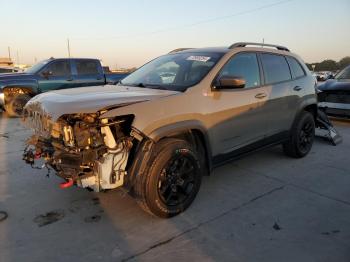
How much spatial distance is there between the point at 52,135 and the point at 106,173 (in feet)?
2.60

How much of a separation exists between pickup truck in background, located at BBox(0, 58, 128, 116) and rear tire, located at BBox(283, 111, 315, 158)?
6.42m

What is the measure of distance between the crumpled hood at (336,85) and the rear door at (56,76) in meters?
7.79

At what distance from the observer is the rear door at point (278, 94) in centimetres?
508

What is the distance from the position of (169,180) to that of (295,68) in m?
3.31

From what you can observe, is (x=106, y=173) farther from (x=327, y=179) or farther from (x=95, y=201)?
(x=327, y=179)

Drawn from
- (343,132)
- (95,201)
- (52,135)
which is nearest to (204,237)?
(95,201)

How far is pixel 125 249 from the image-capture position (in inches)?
127

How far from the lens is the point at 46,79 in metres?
11.2

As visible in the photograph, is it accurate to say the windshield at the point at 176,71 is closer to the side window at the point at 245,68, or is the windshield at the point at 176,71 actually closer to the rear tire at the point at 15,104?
the side window at the point at 245,68

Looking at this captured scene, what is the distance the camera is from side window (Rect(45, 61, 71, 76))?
37.4ft

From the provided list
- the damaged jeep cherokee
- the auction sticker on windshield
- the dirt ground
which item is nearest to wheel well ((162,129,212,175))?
the damaged jeep cherokee

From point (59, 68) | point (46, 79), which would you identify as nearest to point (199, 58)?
point (46, 79)

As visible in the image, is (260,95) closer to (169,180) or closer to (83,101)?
(169,180)

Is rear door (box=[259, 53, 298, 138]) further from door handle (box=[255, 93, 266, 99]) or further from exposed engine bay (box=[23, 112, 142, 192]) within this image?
exposed engine bay (box=[23, 112, 142, 192])
